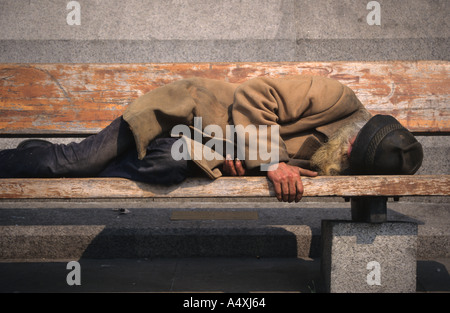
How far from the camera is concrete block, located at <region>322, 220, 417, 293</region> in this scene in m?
2.09

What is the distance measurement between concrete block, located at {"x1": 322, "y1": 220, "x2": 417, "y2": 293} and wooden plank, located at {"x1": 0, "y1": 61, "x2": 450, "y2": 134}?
3.58 ft

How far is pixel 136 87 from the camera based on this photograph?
2973mm

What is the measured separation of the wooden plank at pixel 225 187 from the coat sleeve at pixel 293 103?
1.24 ft

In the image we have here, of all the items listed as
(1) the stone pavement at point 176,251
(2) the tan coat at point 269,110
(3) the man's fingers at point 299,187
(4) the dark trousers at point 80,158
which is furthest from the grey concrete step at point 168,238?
(3) the man's fingers at point 299,187

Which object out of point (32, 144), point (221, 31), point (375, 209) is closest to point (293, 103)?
point (375, 209)

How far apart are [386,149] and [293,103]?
22.8 inches

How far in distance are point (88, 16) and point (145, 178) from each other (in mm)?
2594

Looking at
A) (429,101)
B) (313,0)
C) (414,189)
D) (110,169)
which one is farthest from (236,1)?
(414,189)

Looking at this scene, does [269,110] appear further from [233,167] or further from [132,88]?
[132,88]

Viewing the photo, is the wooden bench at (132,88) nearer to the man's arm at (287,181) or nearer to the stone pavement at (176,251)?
the stone pavement at (176,251)

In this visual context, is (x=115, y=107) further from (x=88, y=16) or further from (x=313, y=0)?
(x=313, y=0)

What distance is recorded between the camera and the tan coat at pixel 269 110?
2193mm

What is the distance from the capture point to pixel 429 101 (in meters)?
2.90

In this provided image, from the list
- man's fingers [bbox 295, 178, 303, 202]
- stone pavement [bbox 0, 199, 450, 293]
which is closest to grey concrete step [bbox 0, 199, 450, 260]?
stone pavement [bbox 0, 199, 450, 293]
